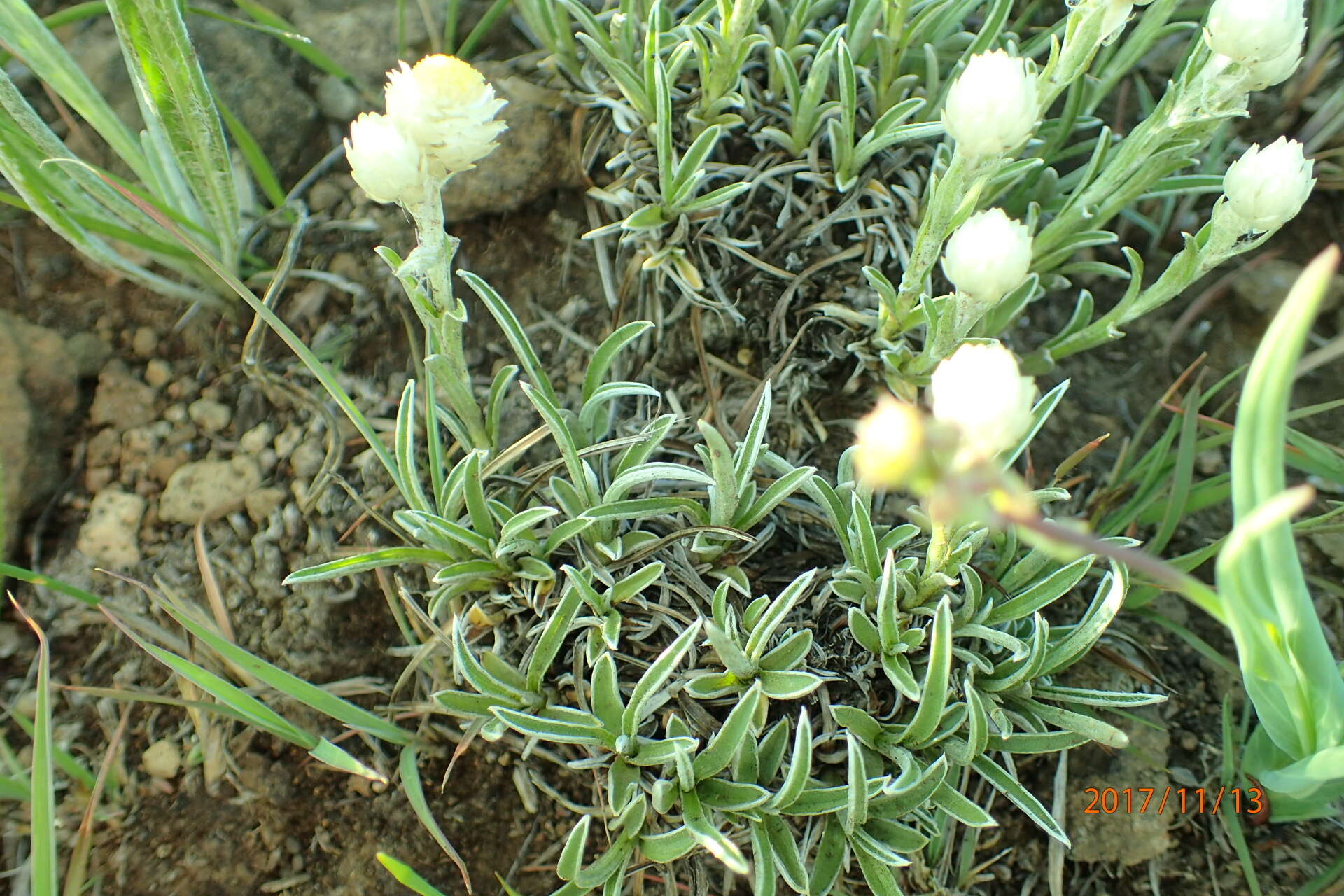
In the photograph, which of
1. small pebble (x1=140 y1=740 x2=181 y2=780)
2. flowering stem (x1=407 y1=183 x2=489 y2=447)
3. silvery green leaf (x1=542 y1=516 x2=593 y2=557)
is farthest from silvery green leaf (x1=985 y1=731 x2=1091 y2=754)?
small pebble (x1=140 y1=740 x2=181 y2=780)

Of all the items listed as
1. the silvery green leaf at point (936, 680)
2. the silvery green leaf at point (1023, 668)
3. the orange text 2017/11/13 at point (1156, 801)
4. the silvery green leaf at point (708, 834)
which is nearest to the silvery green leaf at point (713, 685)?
the silvery green leaf at point (708, 834)

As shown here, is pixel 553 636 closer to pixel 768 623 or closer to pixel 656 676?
pixel 656 676

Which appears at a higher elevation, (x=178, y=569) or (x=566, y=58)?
(x=566, y=58)

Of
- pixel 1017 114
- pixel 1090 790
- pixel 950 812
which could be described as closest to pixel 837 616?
pixel 950 812

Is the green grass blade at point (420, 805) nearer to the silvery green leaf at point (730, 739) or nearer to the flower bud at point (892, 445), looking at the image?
the silvery green leaf at point (730, 739)

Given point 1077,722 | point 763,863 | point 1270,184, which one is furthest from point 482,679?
point 1270,184

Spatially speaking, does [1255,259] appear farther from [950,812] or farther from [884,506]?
[950,812]
